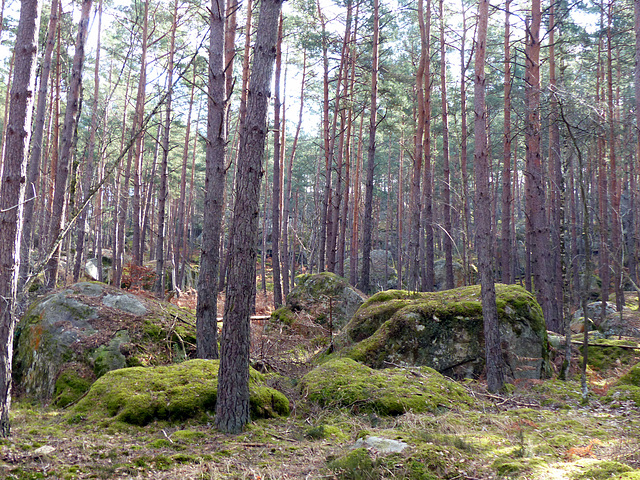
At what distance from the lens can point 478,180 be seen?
22.8 ft

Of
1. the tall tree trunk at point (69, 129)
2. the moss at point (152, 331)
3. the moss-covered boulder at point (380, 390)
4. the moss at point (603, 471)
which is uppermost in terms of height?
the tall tree trunk at point (69, 129)

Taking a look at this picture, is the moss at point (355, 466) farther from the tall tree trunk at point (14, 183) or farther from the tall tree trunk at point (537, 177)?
the tall tree trunk at point (537, 177)

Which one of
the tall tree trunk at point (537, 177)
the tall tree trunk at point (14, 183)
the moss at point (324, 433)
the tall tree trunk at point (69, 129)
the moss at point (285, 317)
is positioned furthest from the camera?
the tall tree trunk at point (537, 177)

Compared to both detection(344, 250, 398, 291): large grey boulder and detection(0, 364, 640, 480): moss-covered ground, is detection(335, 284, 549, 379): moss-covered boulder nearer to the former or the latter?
detection(0, 364, 640, 480): moss-covered ground

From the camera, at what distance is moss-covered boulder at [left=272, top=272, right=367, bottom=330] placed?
11227mm

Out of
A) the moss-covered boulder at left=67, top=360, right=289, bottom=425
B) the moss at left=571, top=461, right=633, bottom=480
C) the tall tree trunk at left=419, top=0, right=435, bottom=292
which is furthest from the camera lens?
the tall tree trunk at left=419, top=0, right=435, bottom=292

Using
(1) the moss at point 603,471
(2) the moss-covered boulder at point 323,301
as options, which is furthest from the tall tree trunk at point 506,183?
(1) the moss at point 603,471

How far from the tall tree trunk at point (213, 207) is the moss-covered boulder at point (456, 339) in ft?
7.96

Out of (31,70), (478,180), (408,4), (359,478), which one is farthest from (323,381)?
(408,4)

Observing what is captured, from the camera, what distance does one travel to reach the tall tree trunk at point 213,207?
22.1ft

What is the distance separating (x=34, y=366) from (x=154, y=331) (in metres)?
1.71

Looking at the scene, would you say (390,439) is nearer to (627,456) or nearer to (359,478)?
(359,478)

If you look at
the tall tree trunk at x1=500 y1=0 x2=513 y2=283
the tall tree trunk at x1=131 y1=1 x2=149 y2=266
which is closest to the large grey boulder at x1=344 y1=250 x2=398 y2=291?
the tall tree trunk at x1=500 y1=0 x2=513 y2=283

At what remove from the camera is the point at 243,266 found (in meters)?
4.32
